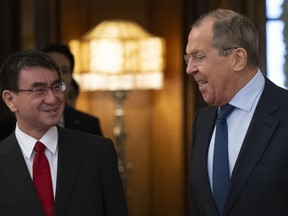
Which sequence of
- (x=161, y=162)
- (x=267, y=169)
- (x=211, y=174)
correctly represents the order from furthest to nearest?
1. (x=161, y=162)
2. (x=211, y=174)
3. (x=267, y=169)

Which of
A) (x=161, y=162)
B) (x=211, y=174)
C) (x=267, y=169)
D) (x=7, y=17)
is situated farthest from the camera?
(x=161, y=162)

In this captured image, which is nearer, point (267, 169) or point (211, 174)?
point (267, 169)

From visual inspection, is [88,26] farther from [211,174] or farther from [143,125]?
[211,174]

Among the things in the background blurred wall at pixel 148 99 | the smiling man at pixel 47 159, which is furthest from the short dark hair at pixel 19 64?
the background blurred wall at pixel 148 99

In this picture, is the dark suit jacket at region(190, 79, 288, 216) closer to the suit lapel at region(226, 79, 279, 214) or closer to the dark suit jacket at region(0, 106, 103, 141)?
the suit lapel at region(226, 79, 279, 214)

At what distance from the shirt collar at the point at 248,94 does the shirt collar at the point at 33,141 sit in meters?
0.75

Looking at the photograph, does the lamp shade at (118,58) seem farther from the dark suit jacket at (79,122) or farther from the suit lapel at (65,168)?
the suit lapel at (65,168)

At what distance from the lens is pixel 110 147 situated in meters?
3.61

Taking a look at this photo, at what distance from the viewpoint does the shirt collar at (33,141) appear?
3580 mm

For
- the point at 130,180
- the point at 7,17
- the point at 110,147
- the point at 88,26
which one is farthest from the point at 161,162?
the point at 110,147

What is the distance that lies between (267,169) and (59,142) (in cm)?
88

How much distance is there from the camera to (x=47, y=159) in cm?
357

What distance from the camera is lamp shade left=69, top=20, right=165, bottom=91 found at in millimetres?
6371

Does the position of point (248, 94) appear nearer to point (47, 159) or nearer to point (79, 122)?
point (47, 159)
